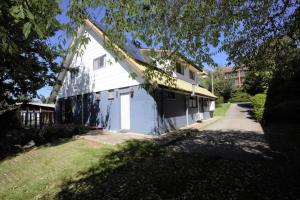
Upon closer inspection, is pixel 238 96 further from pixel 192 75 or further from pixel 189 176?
pixel 189 176

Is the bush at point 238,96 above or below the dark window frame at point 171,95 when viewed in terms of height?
above

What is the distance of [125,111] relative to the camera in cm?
1420

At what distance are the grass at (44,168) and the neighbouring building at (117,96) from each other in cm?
386

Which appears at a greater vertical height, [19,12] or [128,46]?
[128,46]

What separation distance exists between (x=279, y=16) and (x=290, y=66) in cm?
223

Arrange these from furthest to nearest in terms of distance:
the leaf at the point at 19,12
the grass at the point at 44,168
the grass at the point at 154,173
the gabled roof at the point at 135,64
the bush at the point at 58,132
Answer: the gabled roof at the point at 135,64 < the bush at the point at 58,132 < the grass at the point at 44,168 < the grass at the point at 154,173 < the leaf at the point at 19,12

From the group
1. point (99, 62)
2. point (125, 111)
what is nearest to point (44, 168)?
point (125, 111)

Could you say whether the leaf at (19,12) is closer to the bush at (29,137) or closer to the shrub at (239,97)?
the bush at (29,137)

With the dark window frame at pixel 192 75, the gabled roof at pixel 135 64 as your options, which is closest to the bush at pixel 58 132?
the gabled roof at pixel 135 64

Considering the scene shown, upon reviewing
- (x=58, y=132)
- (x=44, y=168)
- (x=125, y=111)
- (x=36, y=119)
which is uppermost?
(x=125, y=111)

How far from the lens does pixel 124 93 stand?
14.1 m

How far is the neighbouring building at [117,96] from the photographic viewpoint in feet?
42.2

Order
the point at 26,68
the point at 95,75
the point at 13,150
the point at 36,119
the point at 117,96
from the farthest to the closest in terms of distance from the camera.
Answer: the point at 95,75
the point at 36,119
the point at 117,96
the point at 26,68
the point at 13,150

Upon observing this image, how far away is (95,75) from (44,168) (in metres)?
9.73
